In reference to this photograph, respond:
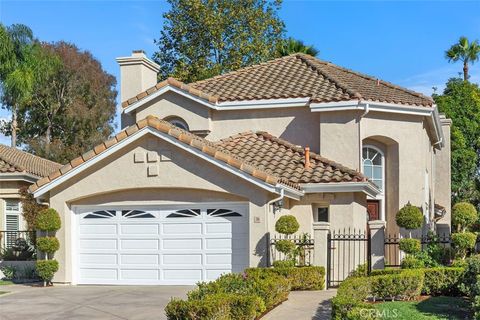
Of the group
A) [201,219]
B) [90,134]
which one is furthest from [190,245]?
[90,134]

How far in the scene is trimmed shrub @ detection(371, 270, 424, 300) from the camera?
1341cm

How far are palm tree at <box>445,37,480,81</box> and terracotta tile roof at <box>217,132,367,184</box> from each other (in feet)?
113

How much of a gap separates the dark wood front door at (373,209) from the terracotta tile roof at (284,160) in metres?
3.26

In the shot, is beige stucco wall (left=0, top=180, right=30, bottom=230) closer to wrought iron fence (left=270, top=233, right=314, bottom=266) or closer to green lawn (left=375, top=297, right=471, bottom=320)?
wrought iron fence (left=270, top=233, right=314, bottom=266)

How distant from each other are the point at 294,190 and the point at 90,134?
35243mm

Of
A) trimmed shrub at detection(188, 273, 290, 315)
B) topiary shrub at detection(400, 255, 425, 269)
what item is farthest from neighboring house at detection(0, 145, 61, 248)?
topiary shrub at detection(400, 255, 425, 269)

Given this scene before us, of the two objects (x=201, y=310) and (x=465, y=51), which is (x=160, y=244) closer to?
(x=201, y=310)

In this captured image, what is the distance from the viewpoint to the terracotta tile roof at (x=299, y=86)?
71.7 feet

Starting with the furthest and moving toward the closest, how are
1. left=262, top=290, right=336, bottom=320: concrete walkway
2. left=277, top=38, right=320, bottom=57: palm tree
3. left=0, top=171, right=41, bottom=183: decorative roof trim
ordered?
left=277, top=38, right=320, bottom=57: palm tree → left=0, top=171, right=41, bottom=183: decorative roof trim → left=262, top=290, right=336, bottom=320: concrete walkway

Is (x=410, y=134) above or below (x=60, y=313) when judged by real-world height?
above

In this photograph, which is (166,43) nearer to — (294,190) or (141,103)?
(141,103)

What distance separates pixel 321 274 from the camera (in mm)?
16484

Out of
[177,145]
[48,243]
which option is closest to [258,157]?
[177,145]

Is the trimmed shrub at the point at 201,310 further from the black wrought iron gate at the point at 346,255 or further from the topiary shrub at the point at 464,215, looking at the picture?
the topiary shrub at the point at 464,215
